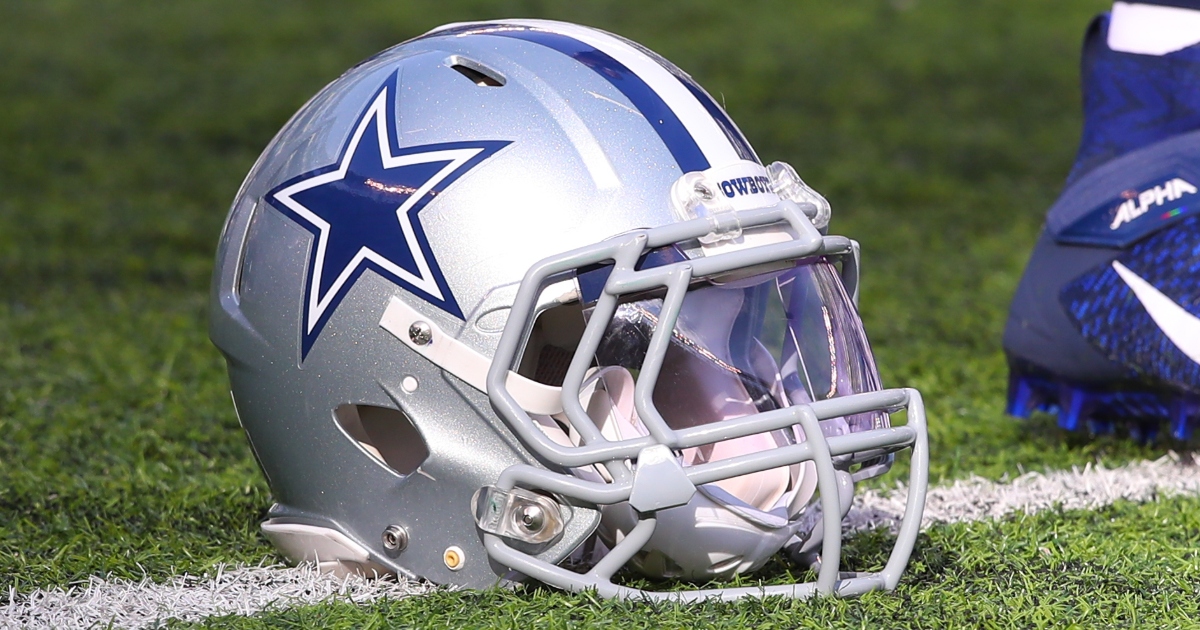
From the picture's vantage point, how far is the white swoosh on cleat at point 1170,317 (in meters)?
2.78

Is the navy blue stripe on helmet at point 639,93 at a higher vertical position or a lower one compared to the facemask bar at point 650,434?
higher

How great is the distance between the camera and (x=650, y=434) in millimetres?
1899

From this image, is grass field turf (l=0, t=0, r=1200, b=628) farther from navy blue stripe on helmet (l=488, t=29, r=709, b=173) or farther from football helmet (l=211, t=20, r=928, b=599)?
navy blue stripe on helmet (l=488, t=29, r=709, b=173)

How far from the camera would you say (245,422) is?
7.36 feet

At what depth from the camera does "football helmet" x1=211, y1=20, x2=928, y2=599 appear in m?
1.92

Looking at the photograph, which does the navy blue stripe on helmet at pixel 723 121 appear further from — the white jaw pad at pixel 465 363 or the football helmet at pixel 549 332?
the white jaw pad at pixel 465 363

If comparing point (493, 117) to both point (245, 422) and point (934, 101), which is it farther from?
point (934, 101)

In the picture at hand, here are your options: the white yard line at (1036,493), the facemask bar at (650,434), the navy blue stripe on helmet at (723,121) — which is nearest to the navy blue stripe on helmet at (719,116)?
the navy blue stripe on helmet at (723,121)

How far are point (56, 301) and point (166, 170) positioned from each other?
2072mm

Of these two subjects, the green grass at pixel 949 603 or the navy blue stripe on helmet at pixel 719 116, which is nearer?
the green grass at pixel 949 603

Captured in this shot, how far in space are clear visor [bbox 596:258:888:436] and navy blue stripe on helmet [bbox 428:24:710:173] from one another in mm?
198

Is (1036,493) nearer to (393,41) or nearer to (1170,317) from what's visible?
(1170,317)

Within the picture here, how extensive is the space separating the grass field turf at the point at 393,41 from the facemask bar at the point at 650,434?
0.24 feet

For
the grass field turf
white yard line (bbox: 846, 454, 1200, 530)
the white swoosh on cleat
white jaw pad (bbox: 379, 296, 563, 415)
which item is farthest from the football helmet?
the white swoosh on cleat
